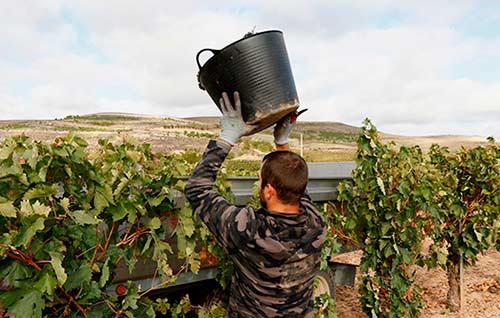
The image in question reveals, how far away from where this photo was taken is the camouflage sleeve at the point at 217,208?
2.06 metres

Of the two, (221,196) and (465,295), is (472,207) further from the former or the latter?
(221,196)

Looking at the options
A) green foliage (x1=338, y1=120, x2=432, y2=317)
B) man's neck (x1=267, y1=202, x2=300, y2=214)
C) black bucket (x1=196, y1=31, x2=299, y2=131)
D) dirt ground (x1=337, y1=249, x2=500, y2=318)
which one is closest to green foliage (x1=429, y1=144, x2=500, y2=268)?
dirt ground (x1=337, y1=249, x2=500, y2=318)

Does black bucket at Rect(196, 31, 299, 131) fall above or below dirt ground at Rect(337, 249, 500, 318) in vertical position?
above

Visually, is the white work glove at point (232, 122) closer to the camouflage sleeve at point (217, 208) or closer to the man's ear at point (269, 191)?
the camouflage sleeve at point (217, 208)

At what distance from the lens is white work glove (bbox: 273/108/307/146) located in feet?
8.55

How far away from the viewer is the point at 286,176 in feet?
6.72

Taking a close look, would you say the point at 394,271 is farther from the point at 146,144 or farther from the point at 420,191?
the point at 146,144

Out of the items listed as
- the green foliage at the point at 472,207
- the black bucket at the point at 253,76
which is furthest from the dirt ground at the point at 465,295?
the black bucket at the point at 253,76

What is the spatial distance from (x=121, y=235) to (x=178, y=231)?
336 millimetres

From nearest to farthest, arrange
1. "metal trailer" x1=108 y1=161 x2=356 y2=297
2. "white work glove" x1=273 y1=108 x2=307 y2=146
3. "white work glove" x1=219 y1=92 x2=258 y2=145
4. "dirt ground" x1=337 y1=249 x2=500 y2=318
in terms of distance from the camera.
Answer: "white work glove" x1=219 y1=92 x2=258 y2=145 → "white work glove" x1=273 y1=108 x2=307 y2=146 → "metal trailer" x1=108 y1=161 x2=356 y2=297 → "dirt ground" x1=337 y1=249 x2=500 y2=318

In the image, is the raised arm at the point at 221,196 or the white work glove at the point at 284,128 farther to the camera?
the white work glove at the point at 284,128

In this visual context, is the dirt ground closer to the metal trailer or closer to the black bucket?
the metal trailer

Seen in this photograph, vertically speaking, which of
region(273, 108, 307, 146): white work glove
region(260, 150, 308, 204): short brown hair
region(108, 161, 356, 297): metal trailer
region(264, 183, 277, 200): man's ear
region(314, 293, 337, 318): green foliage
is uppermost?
region(273, 108, 307, 146): white work glove

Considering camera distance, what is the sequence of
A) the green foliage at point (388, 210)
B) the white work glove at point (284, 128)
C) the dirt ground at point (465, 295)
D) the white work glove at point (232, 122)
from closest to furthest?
the white work glove at point (232, 122), the white work glove at point (284, 128), the green foliage at point (388, 210), the dirt ground at point (465, 295)
